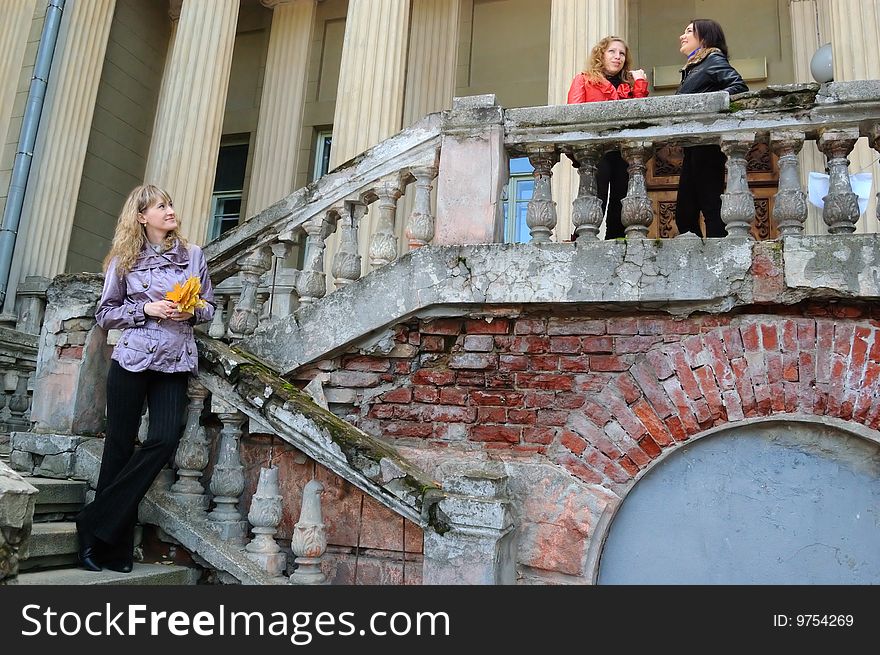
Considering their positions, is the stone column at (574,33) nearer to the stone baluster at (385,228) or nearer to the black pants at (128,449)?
the stone baluster at (385,228)

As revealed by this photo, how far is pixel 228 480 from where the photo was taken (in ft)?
11.4

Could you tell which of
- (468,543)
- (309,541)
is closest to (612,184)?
(468,543)

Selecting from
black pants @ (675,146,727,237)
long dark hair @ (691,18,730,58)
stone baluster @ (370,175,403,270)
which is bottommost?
stone baluster @ (370,175,403,270)

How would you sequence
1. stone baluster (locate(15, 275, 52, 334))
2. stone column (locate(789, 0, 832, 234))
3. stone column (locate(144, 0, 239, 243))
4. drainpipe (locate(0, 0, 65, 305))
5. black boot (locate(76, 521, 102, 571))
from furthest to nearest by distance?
1. drainpipe (locate(0, 0, 65, 305))
2. stone baluster (locate(15, 275, 52, 334))
3. stone column (locate(144, 0, 239, 243))
4. stone column (locate(789, 0, 832, 234))
5. black boot (locate(76, 521, 102, 571))

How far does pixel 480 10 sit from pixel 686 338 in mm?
8330

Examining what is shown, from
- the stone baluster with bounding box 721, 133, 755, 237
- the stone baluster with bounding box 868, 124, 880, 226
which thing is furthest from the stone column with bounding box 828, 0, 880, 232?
the stone baluster with bounding box 721, 133, 755, 237

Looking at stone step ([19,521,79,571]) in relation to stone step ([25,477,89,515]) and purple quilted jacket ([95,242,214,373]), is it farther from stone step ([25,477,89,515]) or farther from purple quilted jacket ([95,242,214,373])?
purple quilted jacket ([95,242,214,373])

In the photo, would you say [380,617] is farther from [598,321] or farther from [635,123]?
[635,123]

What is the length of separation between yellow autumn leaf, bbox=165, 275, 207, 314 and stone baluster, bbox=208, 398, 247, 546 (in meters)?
0.58

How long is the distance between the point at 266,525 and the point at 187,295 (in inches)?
47.9

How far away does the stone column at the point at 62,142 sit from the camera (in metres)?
8.99

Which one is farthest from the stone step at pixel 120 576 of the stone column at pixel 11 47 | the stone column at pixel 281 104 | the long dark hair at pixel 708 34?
the stone column at pixel 11 47

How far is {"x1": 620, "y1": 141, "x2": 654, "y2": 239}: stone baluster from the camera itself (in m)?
3.55

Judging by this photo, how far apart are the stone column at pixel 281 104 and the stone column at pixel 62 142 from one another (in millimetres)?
2413
